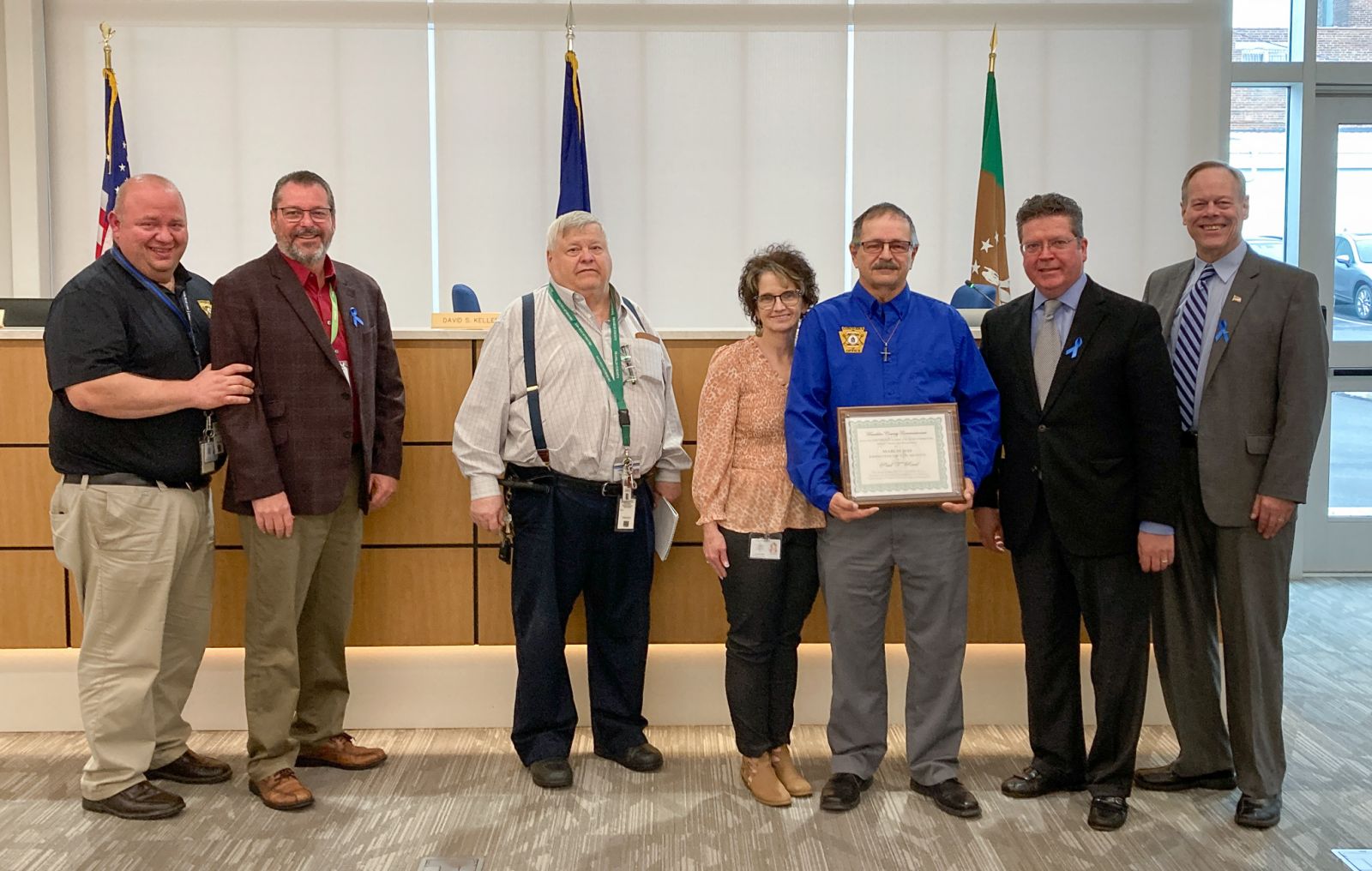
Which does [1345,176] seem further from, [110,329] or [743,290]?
[110,329]

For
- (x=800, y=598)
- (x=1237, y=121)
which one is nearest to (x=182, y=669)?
(x=800, y=598)

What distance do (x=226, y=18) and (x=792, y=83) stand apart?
3.52 metres

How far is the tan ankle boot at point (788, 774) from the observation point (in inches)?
116

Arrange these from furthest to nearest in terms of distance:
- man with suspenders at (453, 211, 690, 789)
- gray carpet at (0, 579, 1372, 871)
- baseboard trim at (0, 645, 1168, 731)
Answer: baseboard trim at (0, 645, 1168, 731) → man with suspenders at (453, 211, 690, 789) → gray carpet at (0, 579, 1372, 871)

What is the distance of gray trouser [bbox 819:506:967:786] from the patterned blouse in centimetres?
16

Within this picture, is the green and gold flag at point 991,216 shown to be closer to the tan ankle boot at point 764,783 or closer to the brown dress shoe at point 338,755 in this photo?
the tan ankle boot at point 764,783

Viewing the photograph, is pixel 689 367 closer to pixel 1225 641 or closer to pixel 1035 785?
pixel 1035 785

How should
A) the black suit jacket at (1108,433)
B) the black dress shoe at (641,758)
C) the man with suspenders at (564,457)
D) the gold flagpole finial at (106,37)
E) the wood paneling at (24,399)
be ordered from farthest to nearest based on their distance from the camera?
the gold flagpole finial at (106,37)
the wood paneling at (24,399)
the black dress shoe at (641,758)
the man with suspenders at (564,457)
the black suit jacket at (1108,433)

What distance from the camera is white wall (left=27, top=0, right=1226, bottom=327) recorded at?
6.25 metres

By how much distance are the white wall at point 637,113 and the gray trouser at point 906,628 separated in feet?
12.7

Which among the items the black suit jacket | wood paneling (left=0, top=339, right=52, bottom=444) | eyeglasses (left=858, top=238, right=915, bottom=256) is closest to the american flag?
wood paneling (left=0, top=339, right=52, bottom=444)

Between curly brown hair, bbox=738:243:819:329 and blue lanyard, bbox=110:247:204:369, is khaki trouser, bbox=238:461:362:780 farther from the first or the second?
curly brown hair, bbox=738:243:819:329

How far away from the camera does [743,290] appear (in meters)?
2.95

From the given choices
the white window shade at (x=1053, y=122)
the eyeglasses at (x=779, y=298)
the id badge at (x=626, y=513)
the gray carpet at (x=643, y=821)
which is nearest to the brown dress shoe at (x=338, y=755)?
the gray carpet at (x=643, y=821)
